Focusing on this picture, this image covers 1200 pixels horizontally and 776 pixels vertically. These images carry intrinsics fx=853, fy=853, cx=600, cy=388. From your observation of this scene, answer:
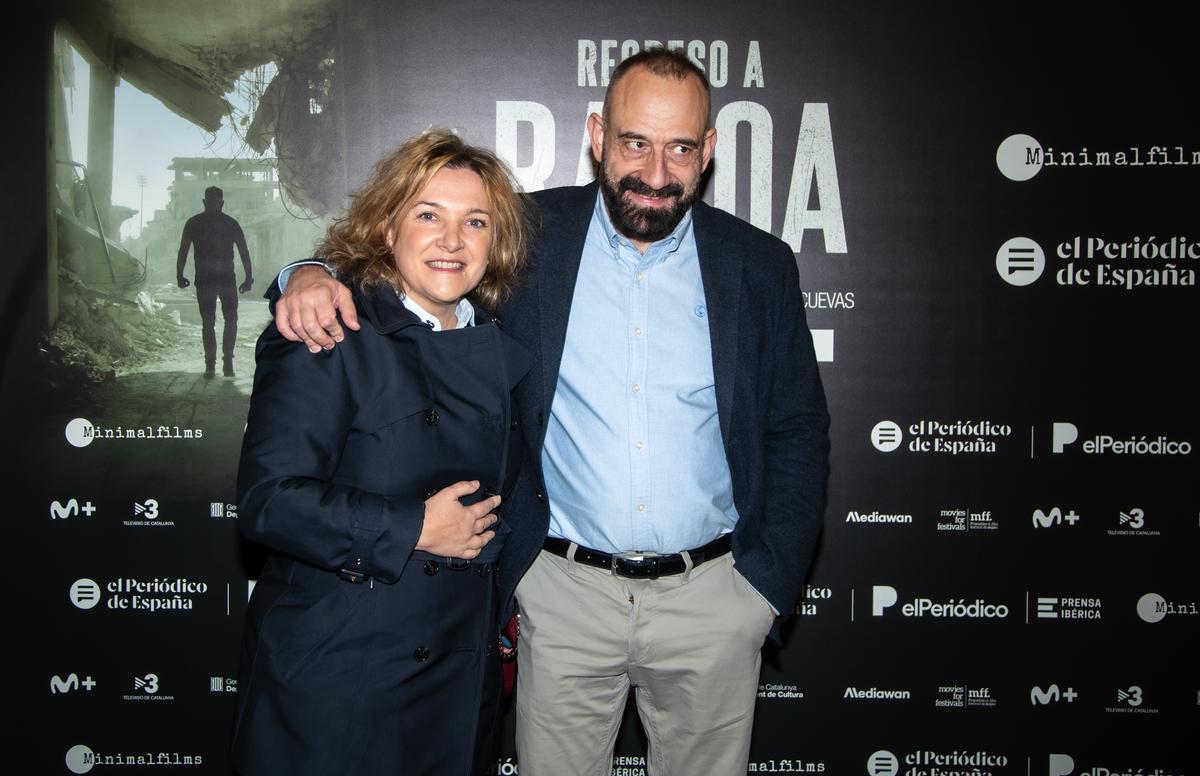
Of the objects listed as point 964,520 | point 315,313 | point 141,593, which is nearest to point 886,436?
point 964,520

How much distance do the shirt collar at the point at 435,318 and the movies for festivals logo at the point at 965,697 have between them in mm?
2362

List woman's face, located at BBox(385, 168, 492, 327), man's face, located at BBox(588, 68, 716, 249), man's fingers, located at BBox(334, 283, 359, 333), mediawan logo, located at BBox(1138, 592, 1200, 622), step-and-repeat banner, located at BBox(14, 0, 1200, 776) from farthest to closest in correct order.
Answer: mediawan logo, located at BBox(1138, 592, 1200, 622) < step-and-repeat banner, located at BBox(14, 0, 1200, 776) < man's face, located at BBox(588, 68, 716, 249) < woman's face, located at BBox(385, 168, 492, 327) < man's fingers, located at BBox(334, 283, 359, 333)

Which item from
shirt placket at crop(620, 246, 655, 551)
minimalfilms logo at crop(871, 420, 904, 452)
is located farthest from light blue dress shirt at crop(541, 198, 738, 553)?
minimalfilms logo at crop(871, 420, 904, 452)

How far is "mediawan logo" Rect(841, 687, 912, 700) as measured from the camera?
3193 millimetres

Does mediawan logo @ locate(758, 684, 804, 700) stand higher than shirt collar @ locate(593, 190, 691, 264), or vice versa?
shirt collar @ locate(593, 190, 691, 264)

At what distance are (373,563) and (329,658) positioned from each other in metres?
0.21

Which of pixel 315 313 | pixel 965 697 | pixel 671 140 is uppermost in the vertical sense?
pixel 671 140

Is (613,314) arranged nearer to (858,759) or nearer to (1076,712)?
(858,759)

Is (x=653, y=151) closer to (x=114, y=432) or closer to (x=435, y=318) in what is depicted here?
(x=435, y=318)

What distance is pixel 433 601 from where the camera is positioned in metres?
1.69

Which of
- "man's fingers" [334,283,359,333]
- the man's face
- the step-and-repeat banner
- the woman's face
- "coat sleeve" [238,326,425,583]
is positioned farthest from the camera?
the step-and-repeat banner

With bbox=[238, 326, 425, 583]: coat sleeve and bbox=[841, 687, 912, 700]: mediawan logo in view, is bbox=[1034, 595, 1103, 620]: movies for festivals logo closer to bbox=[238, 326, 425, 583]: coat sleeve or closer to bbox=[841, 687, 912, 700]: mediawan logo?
bbox=[841, 687, 912, 700]: mediawan logo

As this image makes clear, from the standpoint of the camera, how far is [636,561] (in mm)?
2096

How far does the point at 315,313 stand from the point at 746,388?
3.46 feet
